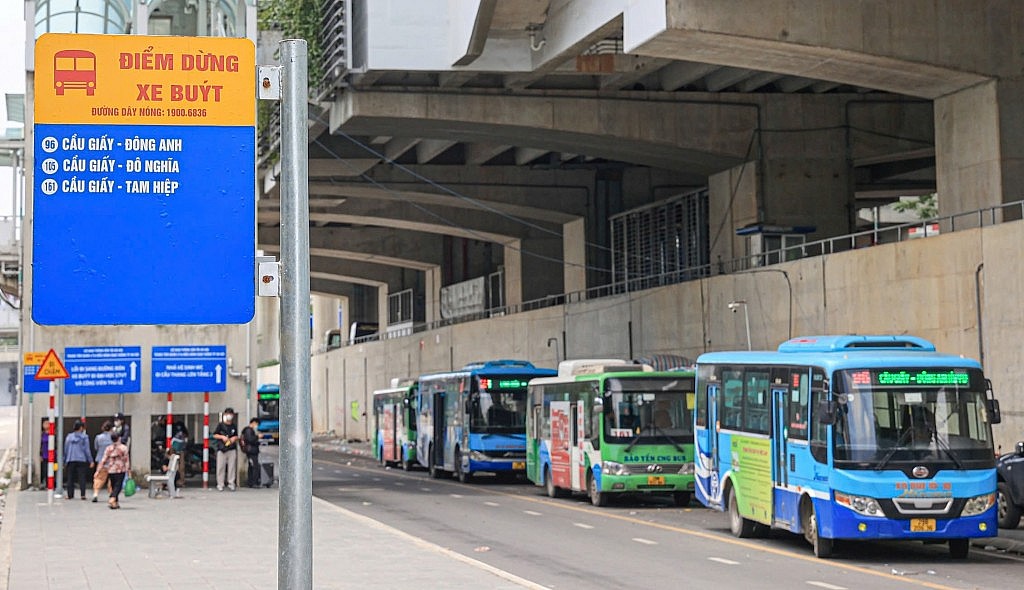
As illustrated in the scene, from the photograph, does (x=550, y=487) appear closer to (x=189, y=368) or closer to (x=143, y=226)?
(x=189, y=368)

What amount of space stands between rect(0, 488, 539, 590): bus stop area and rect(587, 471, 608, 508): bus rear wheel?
5.66m

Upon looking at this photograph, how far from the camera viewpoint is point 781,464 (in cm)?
A: 2072

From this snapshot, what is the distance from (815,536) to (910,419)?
6.50ft

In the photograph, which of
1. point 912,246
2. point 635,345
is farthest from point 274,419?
point 912,246

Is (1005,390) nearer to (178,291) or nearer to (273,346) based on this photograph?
(178,291)

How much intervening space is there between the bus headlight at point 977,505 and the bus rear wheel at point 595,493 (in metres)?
11.7

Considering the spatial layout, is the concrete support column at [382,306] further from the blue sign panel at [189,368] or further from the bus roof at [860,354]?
the bus roof at [860,354]

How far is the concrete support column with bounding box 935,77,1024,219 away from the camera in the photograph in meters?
31.1

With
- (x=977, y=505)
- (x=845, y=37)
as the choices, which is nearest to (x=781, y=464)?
(x=977, y=505)

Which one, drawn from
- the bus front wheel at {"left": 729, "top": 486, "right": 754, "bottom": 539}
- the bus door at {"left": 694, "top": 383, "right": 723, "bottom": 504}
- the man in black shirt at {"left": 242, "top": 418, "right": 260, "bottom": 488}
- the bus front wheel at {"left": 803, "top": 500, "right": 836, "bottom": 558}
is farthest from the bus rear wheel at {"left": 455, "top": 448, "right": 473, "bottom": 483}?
the bus front wheel at {"left": 803, "top": 500, "right": 836, "bottom": 558}

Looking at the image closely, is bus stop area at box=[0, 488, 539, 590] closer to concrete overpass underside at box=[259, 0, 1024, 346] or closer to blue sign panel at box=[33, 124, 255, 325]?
blue sign panel at box=[33, 124, 255, 325]

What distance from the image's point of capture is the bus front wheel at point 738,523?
74.0ft

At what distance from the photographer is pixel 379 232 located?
77.3m

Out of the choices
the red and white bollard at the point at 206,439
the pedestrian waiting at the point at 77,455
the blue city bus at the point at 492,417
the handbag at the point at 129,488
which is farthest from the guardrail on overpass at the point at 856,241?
the pedestrian waiting at the point at 77,455
